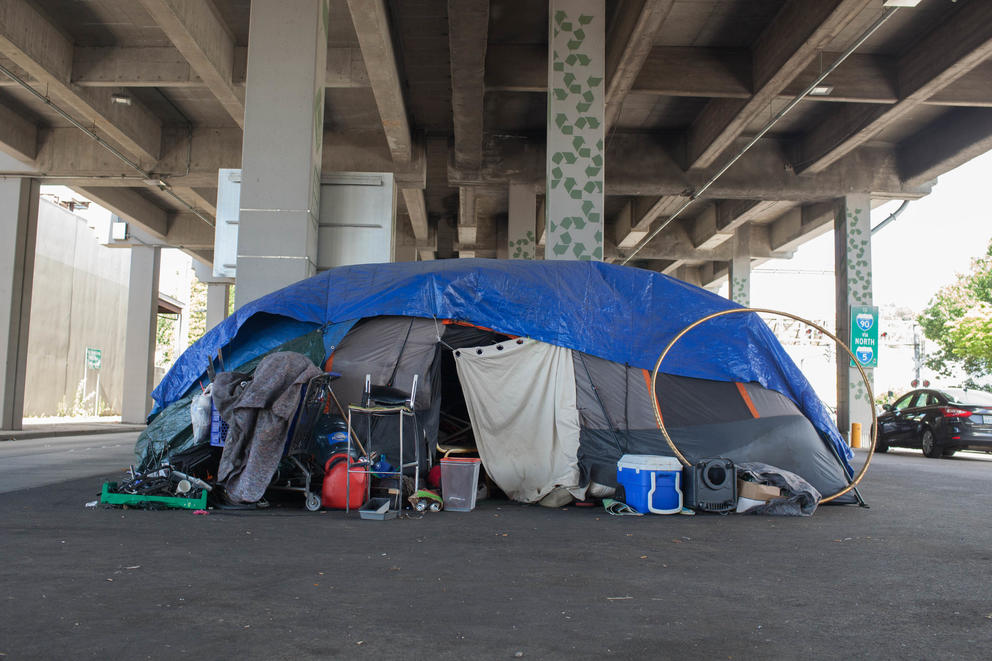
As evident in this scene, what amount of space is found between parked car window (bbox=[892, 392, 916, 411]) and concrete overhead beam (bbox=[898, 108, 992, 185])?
4.49m

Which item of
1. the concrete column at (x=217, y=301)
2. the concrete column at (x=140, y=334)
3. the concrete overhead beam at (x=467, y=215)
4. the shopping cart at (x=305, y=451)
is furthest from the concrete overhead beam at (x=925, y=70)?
the concrete column at (x=140, y=334)

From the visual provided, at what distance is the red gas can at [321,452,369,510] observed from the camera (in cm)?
600

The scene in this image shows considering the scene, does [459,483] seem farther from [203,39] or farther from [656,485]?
[203,39]

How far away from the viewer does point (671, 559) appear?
164 inches

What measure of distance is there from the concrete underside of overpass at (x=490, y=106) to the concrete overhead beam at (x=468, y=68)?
41 millimetres

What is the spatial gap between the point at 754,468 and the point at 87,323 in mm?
23617

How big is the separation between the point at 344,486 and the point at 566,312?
253cm

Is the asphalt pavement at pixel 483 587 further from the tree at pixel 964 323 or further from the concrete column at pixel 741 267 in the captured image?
the tree at pixel 964 323

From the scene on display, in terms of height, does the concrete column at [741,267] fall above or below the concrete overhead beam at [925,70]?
below

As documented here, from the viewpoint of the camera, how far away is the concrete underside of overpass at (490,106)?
879cm

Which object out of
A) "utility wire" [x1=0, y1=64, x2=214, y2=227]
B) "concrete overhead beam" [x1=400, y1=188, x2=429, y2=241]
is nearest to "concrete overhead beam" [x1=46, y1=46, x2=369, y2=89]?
"utility wire" [x1=0, y1=64, x2=214, y2=227]

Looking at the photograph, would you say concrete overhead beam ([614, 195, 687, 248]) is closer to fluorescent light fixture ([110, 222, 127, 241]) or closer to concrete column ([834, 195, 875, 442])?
concrete column ([834, 195, 875, 442])

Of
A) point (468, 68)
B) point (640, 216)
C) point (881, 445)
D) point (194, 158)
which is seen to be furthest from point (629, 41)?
point (881, 445)

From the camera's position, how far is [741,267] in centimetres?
2273
